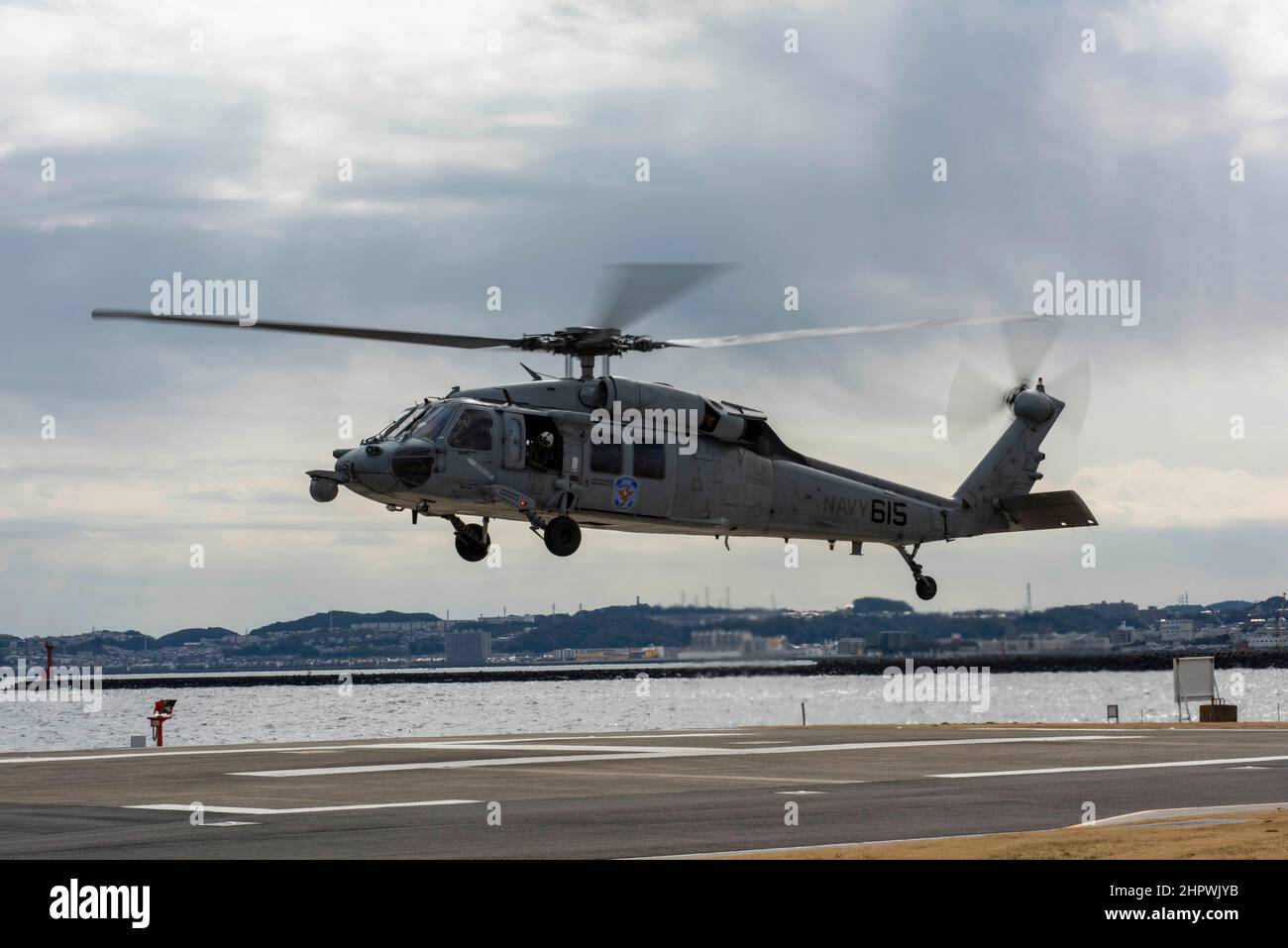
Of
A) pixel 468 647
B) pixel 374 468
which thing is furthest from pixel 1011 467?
pixel 468 647

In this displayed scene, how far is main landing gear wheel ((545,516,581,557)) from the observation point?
109 ft

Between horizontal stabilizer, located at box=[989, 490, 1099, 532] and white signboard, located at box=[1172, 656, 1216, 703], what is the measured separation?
10.4m

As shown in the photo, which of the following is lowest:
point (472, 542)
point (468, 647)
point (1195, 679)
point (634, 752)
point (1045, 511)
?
point (634, 752)

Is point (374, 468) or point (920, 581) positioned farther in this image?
point (920, 581)

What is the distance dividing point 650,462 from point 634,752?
647 centimetres

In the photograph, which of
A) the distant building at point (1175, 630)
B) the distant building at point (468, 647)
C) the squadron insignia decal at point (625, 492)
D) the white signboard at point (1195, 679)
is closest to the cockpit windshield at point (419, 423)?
the squadron insignia decal at point (625, 492)

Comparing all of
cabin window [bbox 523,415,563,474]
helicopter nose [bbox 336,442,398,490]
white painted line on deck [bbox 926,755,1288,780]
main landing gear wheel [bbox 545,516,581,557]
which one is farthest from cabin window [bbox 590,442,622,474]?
white painted line on deck [bbox 926,755,1288,780]

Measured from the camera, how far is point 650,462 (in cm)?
3459

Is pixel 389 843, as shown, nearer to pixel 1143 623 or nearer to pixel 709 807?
pixel 709 807

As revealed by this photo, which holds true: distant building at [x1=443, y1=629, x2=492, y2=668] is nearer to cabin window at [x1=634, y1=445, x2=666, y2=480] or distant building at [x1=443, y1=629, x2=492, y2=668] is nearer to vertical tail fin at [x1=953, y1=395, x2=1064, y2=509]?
cabin window at [x1=634, y1=445, x2=666, y2=480]

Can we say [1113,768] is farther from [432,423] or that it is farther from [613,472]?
[432,423]

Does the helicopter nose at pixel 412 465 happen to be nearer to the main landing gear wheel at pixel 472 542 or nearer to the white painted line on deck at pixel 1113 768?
the main landing gear wheel at pixel 472 542

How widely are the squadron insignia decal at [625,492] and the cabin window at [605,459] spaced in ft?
0.83
